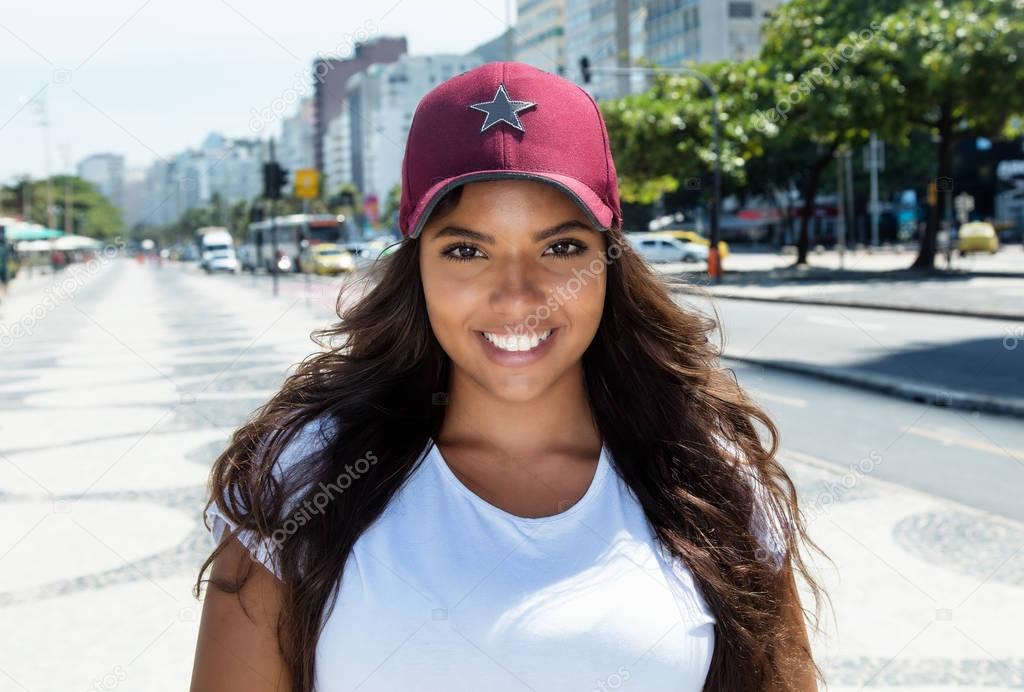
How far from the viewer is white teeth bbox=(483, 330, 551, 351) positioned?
5.44 feet

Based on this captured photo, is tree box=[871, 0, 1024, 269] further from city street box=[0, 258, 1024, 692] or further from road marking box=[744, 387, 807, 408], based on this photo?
road marking box=[744, 387, 807, 408]

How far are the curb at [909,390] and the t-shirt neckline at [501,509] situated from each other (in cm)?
794

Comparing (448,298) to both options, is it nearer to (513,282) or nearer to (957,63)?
(513,282)

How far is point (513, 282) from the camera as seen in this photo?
1.64 metres

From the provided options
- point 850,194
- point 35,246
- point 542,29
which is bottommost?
point 35,246

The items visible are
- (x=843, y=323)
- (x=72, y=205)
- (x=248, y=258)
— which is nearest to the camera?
(x=843, y=323)

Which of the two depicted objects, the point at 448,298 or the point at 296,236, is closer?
the point at 448,298

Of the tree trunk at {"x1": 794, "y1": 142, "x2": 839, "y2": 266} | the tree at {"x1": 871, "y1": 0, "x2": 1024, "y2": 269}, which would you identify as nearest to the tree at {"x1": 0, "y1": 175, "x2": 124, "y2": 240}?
the tree trunk at {"x1": 794, "y1": 142, "x2": 839, "y2": 266}

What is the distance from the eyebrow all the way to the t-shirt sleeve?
13.7 inches

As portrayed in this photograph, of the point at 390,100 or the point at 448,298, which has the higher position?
the point at 390,100

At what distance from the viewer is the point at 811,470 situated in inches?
257

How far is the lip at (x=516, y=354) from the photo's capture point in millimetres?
1676

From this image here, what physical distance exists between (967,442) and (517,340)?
22.2 feet

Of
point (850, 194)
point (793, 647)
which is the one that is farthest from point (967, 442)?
point (850, 194)
